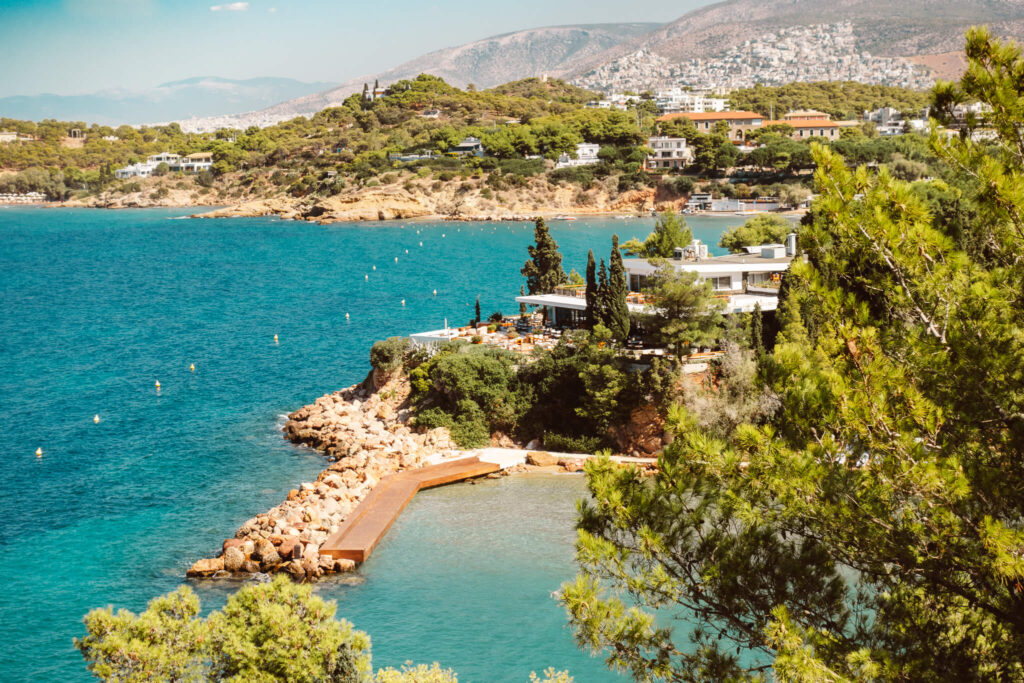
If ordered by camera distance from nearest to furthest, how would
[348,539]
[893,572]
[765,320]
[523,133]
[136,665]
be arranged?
[893,572] → [136,665] → [348,539] → [765,320] → [523,133]

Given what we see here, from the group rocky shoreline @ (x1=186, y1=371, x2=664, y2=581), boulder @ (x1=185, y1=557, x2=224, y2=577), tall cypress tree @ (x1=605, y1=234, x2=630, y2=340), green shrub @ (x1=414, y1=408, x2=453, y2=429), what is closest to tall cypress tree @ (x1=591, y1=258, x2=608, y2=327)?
tall cypress tree @ (x1=605, y1=234, x2=630, y2=340)

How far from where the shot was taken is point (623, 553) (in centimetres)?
953

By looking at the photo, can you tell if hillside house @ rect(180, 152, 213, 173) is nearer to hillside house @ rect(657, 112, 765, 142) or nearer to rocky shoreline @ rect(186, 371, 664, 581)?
hillside house @ rect(657, 112, 765, 142)

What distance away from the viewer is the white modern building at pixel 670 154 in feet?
382

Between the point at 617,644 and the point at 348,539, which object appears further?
the point at 348,539

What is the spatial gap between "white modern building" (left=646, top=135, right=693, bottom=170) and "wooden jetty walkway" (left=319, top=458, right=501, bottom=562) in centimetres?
9568

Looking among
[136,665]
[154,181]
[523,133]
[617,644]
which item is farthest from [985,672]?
[154,181]

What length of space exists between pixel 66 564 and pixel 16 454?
1062cm

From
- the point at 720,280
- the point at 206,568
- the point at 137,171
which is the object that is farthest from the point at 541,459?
the point at 137,171

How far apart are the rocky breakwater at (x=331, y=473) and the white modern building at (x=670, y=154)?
88443 millimetres

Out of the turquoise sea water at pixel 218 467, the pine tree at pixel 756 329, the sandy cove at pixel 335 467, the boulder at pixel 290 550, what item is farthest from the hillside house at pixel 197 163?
the boulder at pixel 290 550

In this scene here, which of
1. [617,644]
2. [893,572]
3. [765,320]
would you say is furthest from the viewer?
[765,320]

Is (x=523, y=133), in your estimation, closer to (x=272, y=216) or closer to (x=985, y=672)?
(x=272, y=216)

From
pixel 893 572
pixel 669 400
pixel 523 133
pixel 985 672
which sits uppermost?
pixel 523 133
